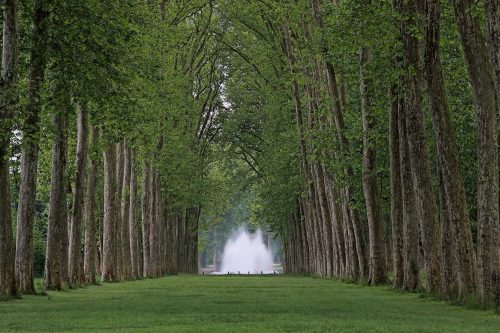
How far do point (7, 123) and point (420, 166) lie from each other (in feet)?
36.5

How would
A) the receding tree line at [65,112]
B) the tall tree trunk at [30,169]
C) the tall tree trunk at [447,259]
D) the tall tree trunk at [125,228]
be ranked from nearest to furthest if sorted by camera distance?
1. the tall tree trunk at [447,259]
2. the receding tree line at [65,112]
3. the tall tree trunk at [30,169]
4. the tall tree trunk at [125,228]

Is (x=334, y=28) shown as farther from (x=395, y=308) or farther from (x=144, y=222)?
(x=144, y=222)

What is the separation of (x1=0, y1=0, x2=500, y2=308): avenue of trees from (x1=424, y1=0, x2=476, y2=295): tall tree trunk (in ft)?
0.12

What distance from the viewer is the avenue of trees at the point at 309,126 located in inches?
723

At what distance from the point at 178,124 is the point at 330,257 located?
713 inches

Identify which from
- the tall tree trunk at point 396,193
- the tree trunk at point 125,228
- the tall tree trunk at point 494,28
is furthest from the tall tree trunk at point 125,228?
the tall tree trunk at point 494,28

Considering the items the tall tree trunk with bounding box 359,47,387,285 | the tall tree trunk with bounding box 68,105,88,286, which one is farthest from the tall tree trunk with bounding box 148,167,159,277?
the tall tree trunk with bounding box 359,47,387,285

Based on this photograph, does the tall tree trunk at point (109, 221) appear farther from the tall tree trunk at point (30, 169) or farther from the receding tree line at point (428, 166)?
the tall tree trunk at point (30, 169)

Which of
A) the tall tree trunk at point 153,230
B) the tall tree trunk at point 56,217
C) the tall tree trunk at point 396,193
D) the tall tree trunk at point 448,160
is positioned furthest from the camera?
the tall tree trunk at point 153,230

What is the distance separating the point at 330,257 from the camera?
4341 centimetres

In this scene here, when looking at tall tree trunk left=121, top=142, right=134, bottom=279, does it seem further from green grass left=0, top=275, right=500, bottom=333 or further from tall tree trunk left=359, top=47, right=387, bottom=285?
green grass left=0, top=275, right=500, bottom=333

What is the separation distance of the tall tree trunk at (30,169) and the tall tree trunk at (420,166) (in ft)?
33.7

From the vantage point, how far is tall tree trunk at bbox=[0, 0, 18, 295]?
1798cm

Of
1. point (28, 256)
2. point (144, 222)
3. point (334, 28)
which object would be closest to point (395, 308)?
point (334, 28)
